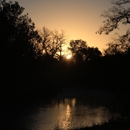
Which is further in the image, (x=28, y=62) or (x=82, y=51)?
(x=82, y=51)

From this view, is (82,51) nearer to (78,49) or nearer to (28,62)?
(78,49)

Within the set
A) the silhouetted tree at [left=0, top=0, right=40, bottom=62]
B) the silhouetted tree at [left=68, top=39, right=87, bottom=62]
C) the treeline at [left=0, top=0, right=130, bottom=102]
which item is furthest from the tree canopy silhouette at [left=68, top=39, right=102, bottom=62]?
the silhouetted tree at [left=0, top=0, right=40, bottom=62]

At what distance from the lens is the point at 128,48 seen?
1530 centimetres

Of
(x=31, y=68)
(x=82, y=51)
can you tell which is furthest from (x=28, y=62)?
(x=82, y=51)

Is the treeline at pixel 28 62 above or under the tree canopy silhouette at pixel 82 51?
under

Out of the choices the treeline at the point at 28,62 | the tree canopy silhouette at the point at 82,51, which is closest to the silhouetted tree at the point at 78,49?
the tree canopy silhouette at the point at 82,51

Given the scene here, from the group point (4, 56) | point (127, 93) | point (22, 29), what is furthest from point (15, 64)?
point (127, 93)

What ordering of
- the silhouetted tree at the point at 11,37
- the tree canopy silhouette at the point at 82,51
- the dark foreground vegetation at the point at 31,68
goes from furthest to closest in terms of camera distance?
1. the tree canopy silhouette at the point at 82,51
2. the silhouetted tree at the point at 11,37
3. the dark foreground vegetation at the point at 31,68

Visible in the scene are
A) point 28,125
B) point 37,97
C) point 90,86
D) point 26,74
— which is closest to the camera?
point 28,125

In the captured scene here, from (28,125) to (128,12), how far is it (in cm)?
1178

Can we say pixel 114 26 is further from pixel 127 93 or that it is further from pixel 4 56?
pixel 4 56

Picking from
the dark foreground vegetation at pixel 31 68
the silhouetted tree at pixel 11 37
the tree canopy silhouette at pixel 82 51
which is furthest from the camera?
the tree canopy silhouette at pixel 82 51

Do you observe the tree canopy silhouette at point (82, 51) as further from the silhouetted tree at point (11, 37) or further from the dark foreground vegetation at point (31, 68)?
the silhouetted tree at point (11, 37)

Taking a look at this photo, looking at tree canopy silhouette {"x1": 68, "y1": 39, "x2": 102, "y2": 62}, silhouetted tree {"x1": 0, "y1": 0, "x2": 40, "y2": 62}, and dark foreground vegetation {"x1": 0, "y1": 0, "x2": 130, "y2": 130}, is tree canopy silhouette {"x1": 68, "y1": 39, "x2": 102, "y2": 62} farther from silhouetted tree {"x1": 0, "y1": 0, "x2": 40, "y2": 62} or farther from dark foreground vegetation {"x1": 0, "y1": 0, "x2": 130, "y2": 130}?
silhouetted tree {"x1": 0, "y1": 0, "x2": 40, "y2": 62}
